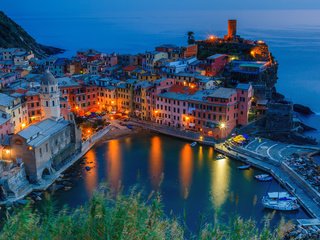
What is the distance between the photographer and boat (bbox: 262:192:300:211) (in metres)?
26.6

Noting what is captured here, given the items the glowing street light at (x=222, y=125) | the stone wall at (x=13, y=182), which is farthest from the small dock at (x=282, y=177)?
the stone wall at (x=13, y=182)

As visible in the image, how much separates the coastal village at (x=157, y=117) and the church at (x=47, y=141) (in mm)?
72

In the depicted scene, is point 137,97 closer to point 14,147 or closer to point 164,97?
point 164,97

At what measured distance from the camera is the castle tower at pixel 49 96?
3803cm

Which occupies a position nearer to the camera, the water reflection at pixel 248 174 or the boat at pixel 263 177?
the boat at pixel 263 177

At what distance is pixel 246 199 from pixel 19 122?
21677mm

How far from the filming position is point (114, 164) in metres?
34.7

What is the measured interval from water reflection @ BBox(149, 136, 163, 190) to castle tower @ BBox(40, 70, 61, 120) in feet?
30.5

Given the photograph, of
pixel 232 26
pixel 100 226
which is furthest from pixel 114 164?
pixel 232 26

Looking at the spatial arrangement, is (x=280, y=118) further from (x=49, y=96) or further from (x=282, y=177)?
(x=49, y=96)

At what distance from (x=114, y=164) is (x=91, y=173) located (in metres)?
2.64

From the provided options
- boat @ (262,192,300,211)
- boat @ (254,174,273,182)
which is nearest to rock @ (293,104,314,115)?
boat @ (254,174,273,182)

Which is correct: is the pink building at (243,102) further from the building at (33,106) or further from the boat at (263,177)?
the building at (33,106)

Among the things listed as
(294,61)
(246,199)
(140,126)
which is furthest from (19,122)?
(294,61)
